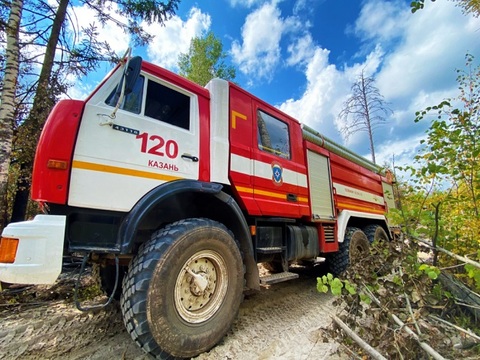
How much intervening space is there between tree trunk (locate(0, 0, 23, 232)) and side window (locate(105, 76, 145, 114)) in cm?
298

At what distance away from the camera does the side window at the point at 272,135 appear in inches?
132

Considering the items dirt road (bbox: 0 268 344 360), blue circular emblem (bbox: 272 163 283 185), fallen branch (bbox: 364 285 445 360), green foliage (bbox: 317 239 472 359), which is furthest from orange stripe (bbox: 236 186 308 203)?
fallen branch (bbox: 364 285 445 360)

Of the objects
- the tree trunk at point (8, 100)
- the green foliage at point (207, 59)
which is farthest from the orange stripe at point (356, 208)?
the green foliage at point (207, 59)

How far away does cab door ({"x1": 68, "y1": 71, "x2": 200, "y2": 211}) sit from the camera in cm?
195

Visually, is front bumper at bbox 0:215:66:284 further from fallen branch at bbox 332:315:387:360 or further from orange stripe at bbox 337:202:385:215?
orange stripe at bbox 337:202:385:215

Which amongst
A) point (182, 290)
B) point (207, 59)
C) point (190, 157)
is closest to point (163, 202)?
point (190, 157)

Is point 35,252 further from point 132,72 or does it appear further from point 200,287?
point 132,72

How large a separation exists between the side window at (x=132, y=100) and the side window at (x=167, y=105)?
98mm

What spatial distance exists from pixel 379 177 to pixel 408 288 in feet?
17.0

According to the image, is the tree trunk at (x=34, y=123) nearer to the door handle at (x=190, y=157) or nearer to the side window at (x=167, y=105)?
the side window at (x=167, y=105)

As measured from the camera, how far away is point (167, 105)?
2660 mm

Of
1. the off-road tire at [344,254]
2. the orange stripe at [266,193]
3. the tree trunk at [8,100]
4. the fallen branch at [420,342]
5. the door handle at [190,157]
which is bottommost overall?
the fallen branch at [420,342]

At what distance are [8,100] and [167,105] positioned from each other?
3.38 m

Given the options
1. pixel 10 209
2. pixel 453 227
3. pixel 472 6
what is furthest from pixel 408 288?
pixel 10 209
